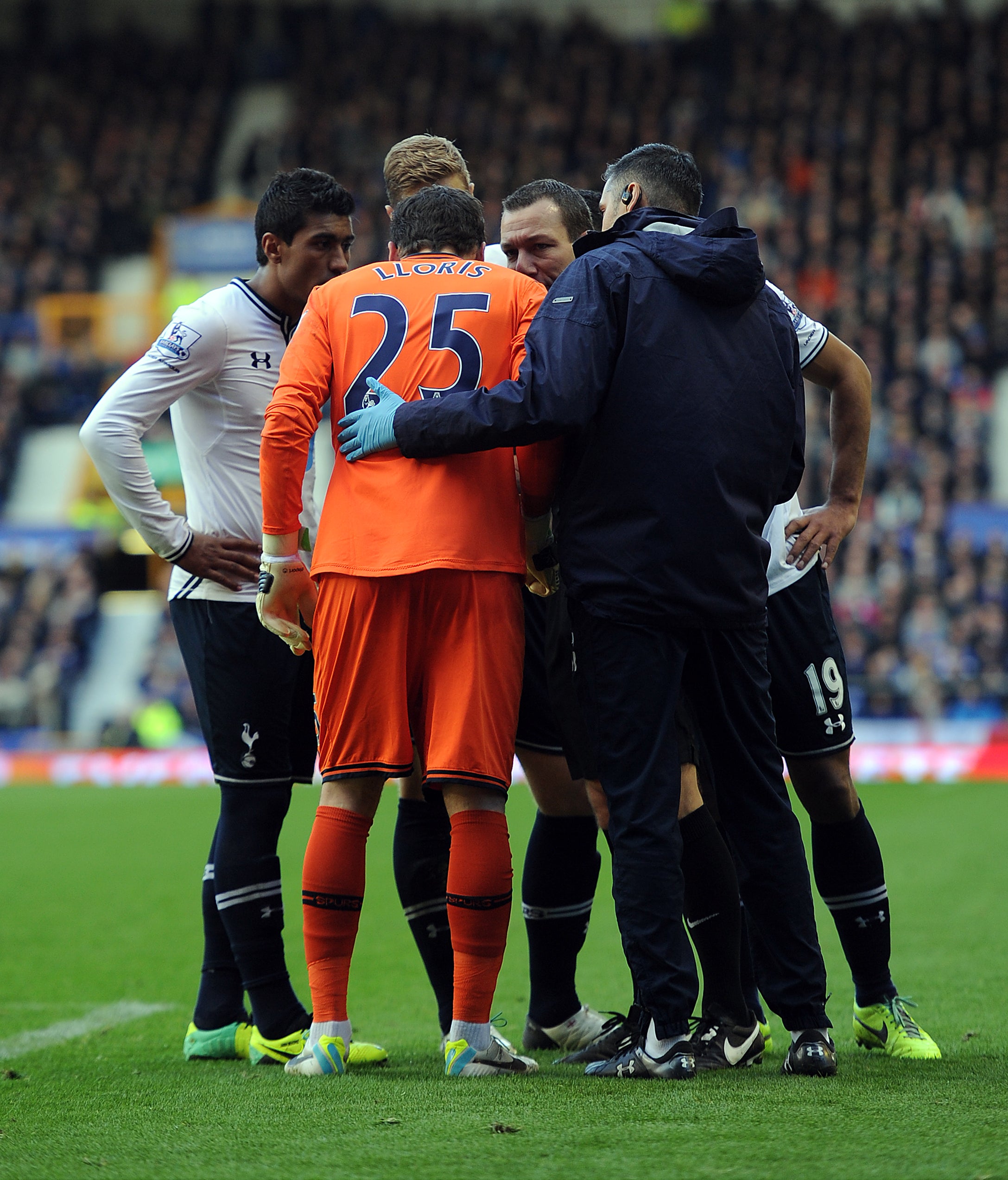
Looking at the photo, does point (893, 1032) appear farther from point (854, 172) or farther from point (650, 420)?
point (854, 172)

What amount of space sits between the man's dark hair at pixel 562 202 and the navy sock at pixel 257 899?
1.68 meters

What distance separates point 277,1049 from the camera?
381 centimetres

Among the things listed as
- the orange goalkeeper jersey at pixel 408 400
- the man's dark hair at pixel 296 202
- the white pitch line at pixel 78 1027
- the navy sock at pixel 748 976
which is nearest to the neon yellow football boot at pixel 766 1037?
the navy sock at pixel 748 976

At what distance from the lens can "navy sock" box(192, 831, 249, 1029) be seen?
4.06 metres

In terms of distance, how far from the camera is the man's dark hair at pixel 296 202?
3.97 meters

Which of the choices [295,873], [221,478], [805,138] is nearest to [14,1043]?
[221,478]

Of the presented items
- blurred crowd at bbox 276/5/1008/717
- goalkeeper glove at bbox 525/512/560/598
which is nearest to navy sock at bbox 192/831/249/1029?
goalkeeper glove at bbox 525/512/560/598

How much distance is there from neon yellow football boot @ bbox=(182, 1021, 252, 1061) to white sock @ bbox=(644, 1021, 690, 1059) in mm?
1255

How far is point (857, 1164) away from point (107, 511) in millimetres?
21040

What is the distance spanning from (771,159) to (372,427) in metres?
21.7

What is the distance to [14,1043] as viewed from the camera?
429 cm

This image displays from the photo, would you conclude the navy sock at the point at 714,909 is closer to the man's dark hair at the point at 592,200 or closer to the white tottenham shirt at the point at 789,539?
the white tottenham shirt at the point at 789,539

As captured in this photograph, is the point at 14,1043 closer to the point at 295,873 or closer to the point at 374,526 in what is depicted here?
the point at 374,526

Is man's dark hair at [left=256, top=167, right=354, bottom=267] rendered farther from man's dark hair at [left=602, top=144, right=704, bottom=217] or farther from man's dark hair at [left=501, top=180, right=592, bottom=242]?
man's dark hair at [left=602, top=144, right=704, bottom=217]
